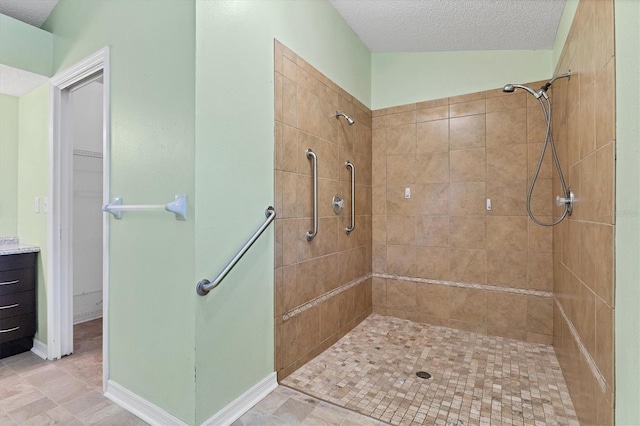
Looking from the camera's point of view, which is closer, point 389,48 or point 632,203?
point 632,203

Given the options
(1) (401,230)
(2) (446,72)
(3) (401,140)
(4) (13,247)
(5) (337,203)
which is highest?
(2) (446,72)

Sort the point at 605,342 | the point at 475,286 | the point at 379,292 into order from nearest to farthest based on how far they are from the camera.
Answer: the point at 605,342, the point at 475,286, the point at 379,292

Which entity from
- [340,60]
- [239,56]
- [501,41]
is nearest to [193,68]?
[239,56]

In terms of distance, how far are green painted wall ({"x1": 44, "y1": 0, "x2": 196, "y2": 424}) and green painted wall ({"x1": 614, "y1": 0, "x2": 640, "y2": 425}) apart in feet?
5.22

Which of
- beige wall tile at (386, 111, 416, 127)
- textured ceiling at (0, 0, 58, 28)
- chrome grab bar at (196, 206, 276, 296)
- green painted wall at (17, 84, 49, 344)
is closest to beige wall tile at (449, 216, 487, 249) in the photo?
beige wall tile at (386, 111, 416, 127)

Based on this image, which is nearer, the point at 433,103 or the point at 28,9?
the point at 28,9

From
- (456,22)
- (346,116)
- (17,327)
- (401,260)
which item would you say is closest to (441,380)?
(401,260)

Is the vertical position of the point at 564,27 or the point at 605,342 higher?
the point at 564,27

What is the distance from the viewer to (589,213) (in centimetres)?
146

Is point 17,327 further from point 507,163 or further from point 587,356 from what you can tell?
point 507,163

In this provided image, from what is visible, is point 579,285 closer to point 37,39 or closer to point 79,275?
point 37,39

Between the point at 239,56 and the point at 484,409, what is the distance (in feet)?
7.40

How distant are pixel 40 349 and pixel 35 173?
133 centimetres

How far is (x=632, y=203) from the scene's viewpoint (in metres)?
Result: 1.00
